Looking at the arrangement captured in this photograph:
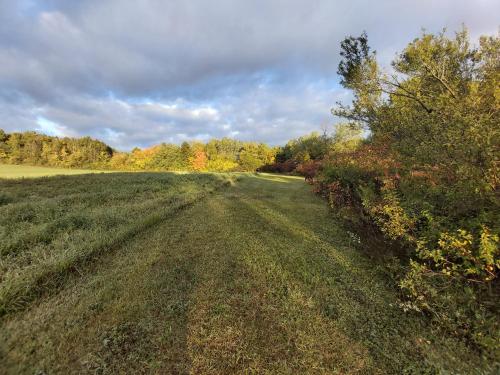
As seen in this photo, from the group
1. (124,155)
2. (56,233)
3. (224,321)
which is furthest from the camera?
(124,155)

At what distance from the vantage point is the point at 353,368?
2857mm

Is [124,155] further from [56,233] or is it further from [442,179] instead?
[442,179]

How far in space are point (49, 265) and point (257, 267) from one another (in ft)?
13.3

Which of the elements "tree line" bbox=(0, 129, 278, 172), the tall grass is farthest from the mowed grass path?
"tree line" bbox=(0, 129, 278, 172)

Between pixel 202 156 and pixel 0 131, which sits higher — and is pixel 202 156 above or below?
below

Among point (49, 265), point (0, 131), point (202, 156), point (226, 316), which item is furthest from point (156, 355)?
point (0, 131)

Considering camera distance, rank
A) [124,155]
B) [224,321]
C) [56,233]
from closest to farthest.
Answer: [224,321]
[56,233]
[124,155]

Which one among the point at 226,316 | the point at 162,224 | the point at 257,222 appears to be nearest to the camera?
the point at 226,316

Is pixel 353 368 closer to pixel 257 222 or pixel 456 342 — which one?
pixel 456 342

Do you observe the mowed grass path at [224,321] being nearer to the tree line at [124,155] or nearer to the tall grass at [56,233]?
the tall grass at [56,233]

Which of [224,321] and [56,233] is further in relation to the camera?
[56,233]

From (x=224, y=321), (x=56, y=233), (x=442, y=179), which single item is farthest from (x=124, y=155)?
(x=442, y=179)

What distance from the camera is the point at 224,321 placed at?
358 centimetres

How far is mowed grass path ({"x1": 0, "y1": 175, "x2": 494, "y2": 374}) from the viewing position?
2.86 meters
